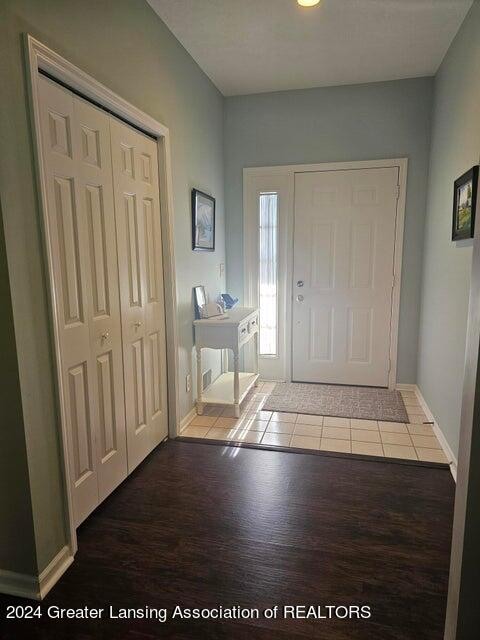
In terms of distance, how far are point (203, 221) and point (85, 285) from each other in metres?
1.66

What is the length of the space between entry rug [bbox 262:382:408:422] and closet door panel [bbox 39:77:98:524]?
180 centimetres

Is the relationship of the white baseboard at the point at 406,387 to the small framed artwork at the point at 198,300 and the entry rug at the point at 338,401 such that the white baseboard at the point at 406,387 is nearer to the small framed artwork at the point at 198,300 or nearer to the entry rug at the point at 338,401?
the entry rug at the point at 338,401

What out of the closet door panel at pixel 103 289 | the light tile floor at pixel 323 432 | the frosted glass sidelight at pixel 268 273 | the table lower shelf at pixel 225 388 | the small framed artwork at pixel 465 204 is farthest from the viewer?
the frosted glass sidelight at pixel 268 273

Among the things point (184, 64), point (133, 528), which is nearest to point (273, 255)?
point (184, 64)

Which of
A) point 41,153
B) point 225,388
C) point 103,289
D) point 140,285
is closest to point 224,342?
point 225,388

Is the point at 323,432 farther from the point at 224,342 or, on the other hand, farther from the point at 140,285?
the point at 140,285

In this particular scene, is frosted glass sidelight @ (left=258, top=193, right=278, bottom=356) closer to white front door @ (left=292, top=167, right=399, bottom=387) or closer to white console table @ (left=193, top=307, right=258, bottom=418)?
white front door @ (left=292, top=167, right=399, bottom=387)

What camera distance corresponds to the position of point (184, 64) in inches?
117

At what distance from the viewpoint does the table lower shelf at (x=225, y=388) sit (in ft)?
11.0

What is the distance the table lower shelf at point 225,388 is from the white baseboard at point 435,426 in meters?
1.46

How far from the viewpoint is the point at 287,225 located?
3951 millimetres

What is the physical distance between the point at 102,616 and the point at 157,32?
3.05 m

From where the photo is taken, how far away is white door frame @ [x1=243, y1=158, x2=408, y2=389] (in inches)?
146

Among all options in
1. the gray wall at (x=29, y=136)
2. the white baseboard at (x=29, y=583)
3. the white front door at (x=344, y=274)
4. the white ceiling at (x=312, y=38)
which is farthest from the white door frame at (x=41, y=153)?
the white front door at (x=344, y=274)
